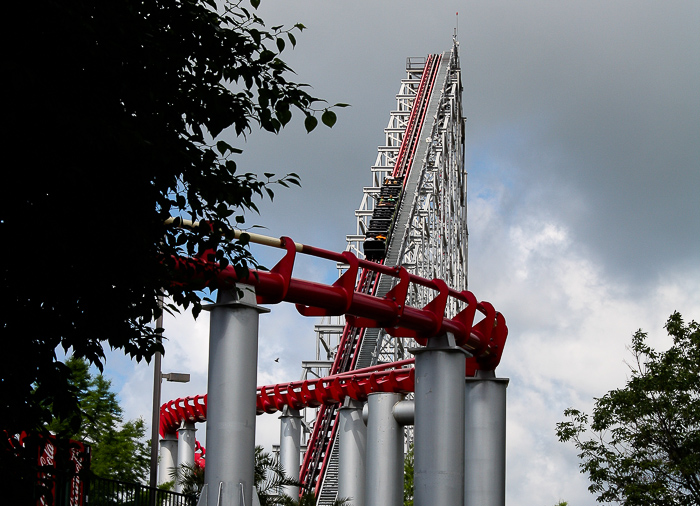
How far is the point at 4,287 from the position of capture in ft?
24.7

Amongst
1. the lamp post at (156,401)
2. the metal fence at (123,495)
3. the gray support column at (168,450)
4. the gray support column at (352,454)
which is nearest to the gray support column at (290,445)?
the gray support column at (352,454)

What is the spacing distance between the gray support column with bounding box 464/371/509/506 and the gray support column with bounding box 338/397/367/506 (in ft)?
13.3

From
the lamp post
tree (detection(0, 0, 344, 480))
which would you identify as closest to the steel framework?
the lamp post

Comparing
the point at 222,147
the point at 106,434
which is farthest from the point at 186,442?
the point at 222,147

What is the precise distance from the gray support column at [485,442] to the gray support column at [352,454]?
13.3 feet

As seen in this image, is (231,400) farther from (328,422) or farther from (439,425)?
(328,422)

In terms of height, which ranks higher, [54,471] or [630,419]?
[630,419]

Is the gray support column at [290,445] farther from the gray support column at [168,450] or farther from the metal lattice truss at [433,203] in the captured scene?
the gray support column at [168,450]


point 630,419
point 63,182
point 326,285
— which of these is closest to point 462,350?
point 326,285

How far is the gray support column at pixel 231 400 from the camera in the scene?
1381 cm

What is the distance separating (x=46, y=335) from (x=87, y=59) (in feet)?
6.86

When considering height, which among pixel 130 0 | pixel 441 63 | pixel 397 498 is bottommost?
pixel 397 498

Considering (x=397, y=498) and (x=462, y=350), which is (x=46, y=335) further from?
(x=397, y=498)

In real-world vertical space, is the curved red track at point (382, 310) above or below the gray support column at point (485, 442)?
above
